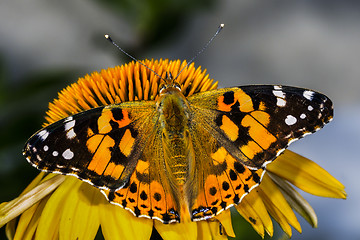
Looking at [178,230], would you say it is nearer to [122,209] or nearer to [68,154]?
[122,209]

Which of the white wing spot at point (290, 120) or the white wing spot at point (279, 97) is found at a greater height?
the white wing spot at point (279, 97)

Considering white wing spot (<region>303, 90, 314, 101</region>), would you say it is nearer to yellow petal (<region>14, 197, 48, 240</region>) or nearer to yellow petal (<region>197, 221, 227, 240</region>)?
yellow petal (<region>197, 221, 227, 240</region>)

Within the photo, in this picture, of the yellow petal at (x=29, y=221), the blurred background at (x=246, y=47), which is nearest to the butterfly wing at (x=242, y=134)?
the yellow petal at (x=29, y=221)

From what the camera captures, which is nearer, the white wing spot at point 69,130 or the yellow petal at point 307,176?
the white wing spot at point 69,130

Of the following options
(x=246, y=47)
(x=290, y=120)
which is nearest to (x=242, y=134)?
(x=290, y=120)

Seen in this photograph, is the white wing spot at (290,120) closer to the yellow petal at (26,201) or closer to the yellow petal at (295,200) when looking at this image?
the yellow petal at (295,200)

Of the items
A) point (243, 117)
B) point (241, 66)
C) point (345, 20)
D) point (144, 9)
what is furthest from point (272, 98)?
point (345, 20)
